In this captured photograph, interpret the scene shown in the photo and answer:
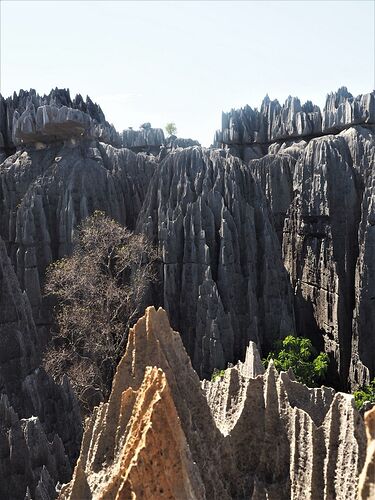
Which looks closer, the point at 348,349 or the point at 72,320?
the point at 72,320

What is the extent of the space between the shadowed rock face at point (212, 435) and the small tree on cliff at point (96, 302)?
9281 mm

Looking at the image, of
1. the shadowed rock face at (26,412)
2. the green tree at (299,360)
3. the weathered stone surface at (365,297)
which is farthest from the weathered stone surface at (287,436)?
the weathered stone surface at (365,297)

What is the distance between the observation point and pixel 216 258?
20.1 meters

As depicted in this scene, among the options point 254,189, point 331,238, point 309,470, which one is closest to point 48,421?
point 309,470

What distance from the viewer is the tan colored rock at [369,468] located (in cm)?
338

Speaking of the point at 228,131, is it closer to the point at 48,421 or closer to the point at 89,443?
the point at 48,421

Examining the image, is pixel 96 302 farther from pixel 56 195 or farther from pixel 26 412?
pixel 56 195

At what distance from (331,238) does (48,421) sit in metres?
14.5

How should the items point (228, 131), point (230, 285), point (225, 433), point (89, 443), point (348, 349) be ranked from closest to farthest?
point (89, 443) < point (225, 433) < point (230, 285) < point (348, 349) < point (228, 131)

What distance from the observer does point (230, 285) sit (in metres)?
19.6

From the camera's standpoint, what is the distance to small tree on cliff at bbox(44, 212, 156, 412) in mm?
16750

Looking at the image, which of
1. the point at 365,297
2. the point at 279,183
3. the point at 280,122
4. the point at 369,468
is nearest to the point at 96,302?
the point at 365,297

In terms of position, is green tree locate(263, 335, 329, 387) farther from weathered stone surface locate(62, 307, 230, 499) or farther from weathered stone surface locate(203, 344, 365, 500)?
weathered stone surface locate(62, 307, 230, 499)

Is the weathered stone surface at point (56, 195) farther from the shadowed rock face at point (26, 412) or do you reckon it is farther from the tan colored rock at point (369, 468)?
the tan colored rock at point (369, 468)
